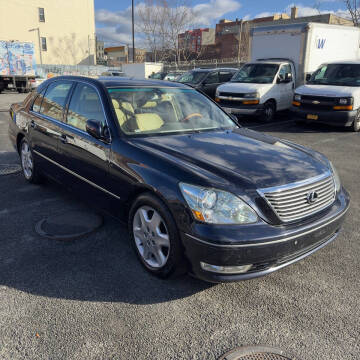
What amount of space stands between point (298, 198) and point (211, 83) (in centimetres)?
1256

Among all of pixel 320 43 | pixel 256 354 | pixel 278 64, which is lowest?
pixel 256 354

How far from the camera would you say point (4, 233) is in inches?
150

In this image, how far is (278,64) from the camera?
39.1ft

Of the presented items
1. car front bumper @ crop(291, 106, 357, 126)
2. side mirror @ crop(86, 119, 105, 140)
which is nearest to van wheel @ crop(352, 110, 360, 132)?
car front bumper @ crop(291, 106, 357, 126)

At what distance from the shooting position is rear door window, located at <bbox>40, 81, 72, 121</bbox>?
4.32 meters

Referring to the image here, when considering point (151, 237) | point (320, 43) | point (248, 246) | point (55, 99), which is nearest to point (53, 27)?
point (320, 43)

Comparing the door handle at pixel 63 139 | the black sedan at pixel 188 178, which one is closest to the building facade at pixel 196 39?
the black sedan at pixel 188 178

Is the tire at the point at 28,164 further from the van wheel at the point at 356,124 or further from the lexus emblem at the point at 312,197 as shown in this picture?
the van wheel at the point at 356,124

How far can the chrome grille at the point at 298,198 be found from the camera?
8.75ft

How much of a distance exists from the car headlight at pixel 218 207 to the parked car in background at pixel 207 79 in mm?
12196

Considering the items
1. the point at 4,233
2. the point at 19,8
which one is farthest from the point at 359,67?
the point at 19,8

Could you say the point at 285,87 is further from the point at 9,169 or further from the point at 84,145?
the point at 84,145

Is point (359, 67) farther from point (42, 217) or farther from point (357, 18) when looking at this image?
point (357, 18)

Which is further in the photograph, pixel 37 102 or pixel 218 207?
pixel 37 102
